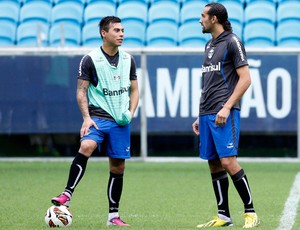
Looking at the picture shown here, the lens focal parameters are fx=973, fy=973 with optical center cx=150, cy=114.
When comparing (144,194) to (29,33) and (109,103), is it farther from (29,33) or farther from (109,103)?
(29,33)

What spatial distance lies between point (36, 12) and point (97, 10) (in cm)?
112

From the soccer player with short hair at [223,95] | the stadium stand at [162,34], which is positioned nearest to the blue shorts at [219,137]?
the soccer player with short hair at [223,95]

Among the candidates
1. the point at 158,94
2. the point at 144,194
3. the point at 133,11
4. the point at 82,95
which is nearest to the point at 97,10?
the point at 133,11

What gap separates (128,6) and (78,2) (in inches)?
40.3

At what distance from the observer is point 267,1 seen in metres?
17.2

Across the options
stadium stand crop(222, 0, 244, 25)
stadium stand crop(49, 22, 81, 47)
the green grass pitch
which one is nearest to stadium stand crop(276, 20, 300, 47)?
stadium stand crop(222, 0, 244, 25)

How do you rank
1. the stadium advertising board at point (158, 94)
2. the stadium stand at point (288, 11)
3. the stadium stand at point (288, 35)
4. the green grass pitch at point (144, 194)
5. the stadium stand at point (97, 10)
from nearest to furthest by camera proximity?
the green grass pitch at point (144, 194), the stadium advertising board at point (158, 94), the stadium stand at point (288, 35), the stadium stand at point (288, 11), the stadium stand at point (97, 10)

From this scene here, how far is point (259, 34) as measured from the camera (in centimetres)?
1638

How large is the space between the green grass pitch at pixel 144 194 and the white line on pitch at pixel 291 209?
0.06 metres

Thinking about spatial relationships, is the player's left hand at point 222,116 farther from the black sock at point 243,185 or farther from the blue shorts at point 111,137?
the blue shorts at point 111,137

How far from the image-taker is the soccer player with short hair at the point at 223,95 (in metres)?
7.68

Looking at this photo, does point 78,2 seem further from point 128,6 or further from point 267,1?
point 267,1

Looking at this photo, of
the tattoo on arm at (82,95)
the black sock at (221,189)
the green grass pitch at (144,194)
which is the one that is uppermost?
the tattoo on arm at (82,95)

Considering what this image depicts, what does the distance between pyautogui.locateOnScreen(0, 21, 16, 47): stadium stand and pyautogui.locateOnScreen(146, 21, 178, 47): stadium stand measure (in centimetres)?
238
